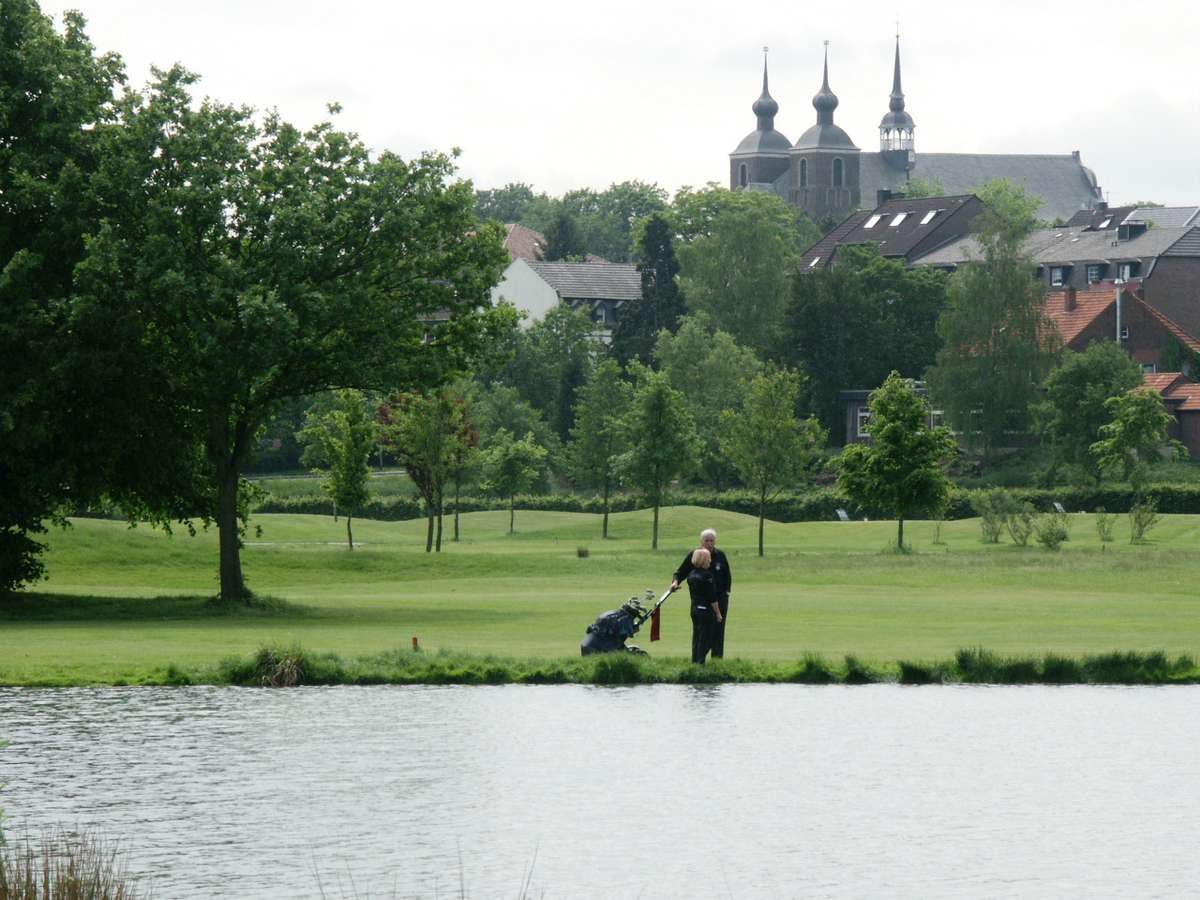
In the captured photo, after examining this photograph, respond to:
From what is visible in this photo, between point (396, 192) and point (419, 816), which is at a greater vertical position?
point (396, 192)

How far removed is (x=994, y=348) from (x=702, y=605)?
288 feet

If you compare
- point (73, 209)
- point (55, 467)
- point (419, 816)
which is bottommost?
point (419, 816)

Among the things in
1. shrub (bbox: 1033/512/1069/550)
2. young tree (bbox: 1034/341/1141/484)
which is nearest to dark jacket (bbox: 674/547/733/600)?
shrub (bbox: 1033/512/1069/550)

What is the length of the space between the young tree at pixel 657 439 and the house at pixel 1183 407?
38.4 m

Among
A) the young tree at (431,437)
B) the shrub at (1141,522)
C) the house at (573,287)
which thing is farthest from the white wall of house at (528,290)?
the shrub at (1141,522)

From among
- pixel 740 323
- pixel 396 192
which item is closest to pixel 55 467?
pixel 396 192

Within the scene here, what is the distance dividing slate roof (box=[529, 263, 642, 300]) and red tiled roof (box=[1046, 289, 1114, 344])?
43.4m

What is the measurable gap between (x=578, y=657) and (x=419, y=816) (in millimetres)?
11366

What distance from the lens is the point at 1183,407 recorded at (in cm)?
11106

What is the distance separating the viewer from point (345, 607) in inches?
1735

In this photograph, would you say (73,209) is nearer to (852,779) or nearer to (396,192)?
(396,192)

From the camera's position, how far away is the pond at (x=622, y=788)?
15789mm

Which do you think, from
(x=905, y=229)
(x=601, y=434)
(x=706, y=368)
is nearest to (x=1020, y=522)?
(x=601, y=434)

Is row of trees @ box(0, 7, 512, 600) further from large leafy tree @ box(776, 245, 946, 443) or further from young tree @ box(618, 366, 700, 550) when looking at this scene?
large leafy tree @ box(776, 245, 946, 443)
